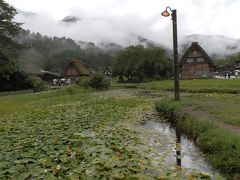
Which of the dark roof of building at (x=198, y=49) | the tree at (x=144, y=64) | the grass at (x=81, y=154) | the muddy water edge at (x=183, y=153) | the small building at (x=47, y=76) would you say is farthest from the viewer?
the small building at (x=47, y=76)

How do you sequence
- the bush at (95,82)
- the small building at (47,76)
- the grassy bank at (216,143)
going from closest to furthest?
1. the grassy bank at (216,143)
2. the bush at (95,82)
3. the small building at (47,76)

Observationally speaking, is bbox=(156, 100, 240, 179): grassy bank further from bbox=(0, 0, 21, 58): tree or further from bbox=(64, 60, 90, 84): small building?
bbox=(64, 60, 90, 84): small building

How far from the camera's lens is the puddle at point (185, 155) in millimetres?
5463

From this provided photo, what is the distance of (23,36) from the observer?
96.4m

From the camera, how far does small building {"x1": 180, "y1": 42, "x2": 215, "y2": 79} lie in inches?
2004

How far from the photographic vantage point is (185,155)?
20.2 ft

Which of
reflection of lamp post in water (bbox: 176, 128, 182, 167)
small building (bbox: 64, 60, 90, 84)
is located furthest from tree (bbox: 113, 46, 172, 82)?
reflection of lamp post in water (bbox: 176, 128, 182, 167)

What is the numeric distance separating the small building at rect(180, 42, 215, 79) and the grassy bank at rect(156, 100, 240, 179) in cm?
4436

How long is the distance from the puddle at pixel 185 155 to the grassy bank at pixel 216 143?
16 centimetres

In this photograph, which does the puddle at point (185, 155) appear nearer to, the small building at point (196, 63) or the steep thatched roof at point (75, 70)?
the small building at point (196, 63)

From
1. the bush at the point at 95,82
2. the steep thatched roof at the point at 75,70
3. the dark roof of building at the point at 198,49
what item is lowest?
the bush at the point at 95,82

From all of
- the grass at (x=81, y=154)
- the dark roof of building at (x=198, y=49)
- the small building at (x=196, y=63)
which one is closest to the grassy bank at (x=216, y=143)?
the grass at (x=81, y=154)

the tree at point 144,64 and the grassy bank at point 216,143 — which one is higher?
the tree at point 144,64

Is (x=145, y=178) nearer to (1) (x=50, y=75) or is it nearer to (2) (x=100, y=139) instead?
(2) (x=100, y=139)
